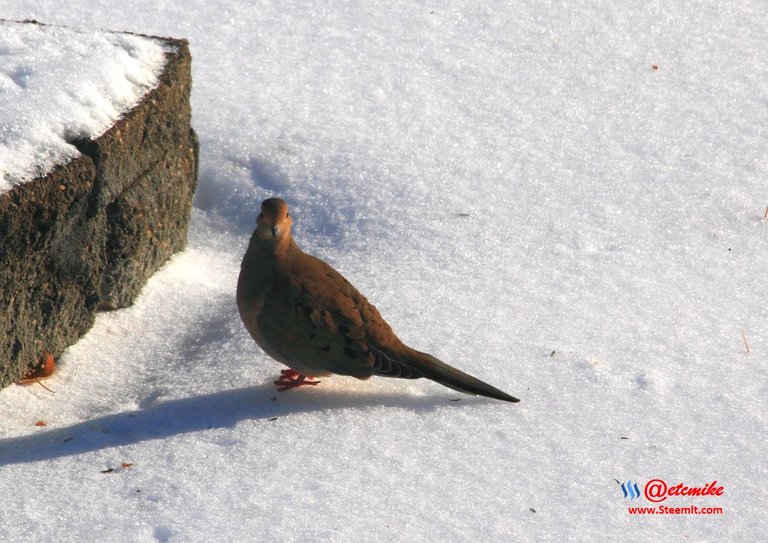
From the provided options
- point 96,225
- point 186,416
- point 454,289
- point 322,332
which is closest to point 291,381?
point 322,332

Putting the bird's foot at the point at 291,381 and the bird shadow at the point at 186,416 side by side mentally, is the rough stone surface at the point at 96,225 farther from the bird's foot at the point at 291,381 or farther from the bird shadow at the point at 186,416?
the bird's foot at the point at 291,381

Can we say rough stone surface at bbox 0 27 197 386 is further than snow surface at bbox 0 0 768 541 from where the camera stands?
Yes

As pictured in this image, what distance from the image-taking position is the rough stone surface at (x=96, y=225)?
3643 mm

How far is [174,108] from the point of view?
450 cm

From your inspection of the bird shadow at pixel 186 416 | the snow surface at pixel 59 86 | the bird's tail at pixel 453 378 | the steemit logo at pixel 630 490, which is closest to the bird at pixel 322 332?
the bird's tail at pixel 453 378

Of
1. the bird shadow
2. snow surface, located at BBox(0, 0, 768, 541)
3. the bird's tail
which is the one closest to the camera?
snow surface, located at BBox(0, 0, 768, 541)

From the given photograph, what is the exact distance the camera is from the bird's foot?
3740 mm

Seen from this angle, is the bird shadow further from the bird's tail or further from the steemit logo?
the steemit logo

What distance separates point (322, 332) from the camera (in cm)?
367

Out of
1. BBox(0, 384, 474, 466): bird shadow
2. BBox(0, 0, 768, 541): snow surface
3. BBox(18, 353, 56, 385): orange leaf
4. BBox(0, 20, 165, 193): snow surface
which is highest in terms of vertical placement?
BBox(0, 20, 165, 193): snow surface

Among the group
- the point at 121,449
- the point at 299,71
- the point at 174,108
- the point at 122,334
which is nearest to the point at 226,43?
the point at 299,71

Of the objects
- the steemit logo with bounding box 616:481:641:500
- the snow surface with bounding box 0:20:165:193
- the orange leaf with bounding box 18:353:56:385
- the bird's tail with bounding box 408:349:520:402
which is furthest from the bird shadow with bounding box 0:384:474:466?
the snow surface with bounding box 0:20:165:193

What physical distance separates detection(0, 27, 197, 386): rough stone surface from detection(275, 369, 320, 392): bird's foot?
2.87 feet

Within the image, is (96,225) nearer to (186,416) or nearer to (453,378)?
(186,416)
